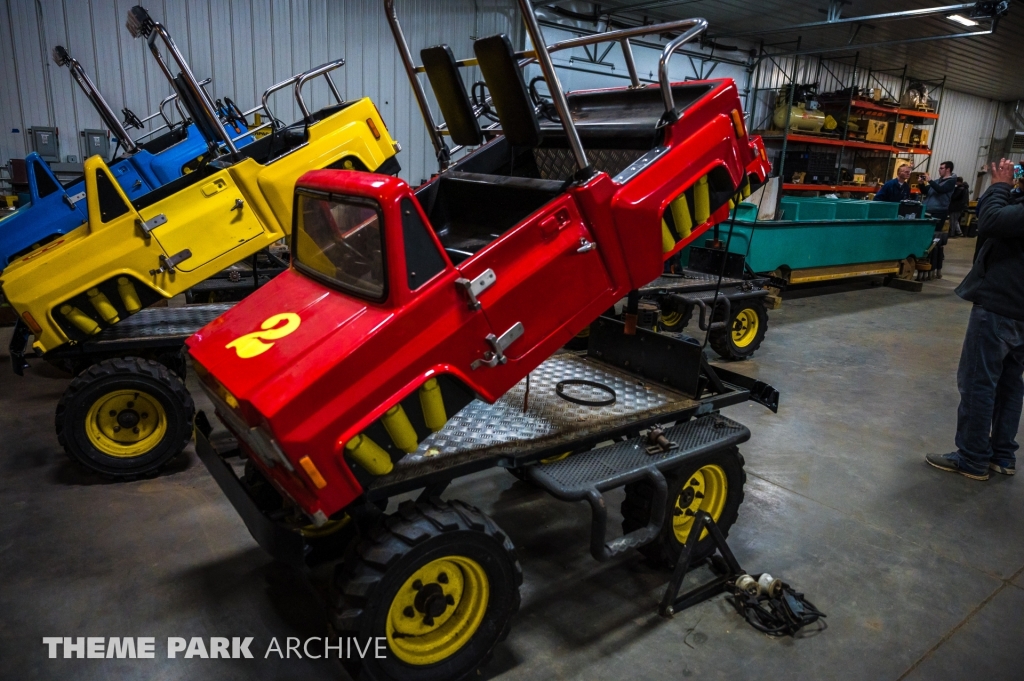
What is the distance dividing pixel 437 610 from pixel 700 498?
1.50 metres

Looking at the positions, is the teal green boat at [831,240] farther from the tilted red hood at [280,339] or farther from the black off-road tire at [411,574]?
the tilted red hood at [280,339]

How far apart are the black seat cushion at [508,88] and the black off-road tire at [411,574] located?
4.76 ft

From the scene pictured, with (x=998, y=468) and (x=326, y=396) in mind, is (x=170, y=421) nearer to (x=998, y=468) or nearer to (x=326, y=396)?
(x=326, y=396)

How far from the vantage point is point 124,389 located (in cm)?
416

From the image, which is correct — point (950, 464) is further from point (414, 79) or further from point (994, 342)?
point (414, 79)

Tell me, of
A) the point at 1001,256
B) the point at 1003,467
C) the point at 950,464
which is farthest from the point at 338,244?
the point at 1003,467

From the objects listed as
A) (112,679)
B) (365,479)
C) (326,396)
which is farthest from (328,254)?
(112,679)

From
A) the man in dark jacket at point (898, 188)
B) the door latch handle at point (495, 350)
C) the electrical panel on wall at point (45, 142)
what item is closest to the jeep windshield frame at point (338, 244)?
the door latch handle at point (495, 350)

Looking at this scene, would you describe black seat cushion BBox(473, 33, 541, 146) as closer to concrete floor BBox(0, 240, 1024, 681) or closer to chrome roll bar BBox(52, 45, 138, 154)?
concrete floor BBox(0, 240, 1024, 681)

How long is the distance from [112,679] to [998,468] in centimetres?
513

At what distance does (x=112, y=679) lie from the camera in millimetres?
2600

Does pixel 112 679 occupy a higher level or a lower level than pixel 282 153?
lower

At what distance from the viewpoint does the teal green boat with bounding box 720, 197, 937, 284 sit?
26.7 feet

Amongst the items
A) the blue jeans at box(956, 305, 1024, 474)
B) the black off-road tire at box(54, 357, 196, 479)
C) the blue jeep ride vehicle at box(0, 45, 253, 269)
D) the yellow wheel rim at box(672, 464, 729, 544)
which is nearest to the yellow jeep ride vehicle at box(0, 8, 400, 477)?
the black off-road tire at box(54, 357, 196, 479)
